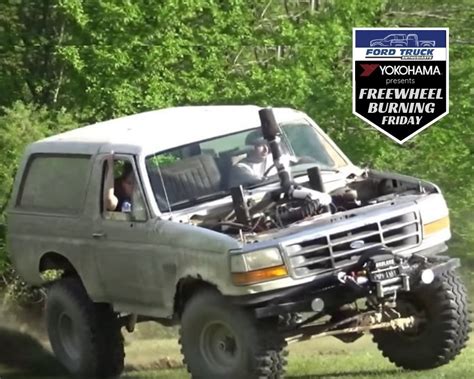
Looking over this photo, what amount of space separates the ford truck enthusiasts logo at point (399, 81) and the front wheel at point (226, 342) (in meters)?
13.9

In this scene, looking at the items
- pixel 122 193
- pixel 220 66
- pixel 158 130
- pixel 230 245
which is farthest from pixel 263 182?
pixel 220 66

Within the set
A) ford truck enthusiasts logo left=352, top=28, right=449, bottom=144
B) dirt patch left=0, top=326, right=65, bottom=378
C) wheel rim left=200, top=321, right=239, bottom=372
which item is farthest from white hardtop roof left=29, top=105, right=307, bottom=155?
ford truck enthusiasts logo left=352, top=28, right=449, bottom=144

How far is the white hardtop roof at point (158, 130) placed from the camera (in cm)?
1028

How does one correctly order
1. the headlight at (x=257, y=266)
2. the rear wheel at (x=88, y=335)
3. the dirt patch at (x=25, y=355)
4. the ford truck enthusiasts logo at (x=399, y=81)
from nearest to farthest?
the headlight at (x=257, y=266) < the rear wheel at (x=88, y=335) < the dirt patch at (x=25, y=355) < the ford truck enthusiasts logo at (x=399, y=81)

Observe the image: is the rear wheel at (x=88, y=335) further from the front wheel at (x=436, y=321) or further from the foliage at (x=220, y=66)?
the foliage at (x=220, y=66)

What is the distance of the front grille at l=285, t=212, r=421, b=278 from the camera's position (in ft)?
28.7

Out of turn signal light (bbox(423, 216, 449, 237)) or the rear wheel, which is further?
the rear wheel

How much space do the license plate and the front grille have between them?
0.26m

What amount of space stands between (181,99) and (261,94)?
1.57 meters

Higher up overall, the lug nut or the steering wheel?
the steering wheel

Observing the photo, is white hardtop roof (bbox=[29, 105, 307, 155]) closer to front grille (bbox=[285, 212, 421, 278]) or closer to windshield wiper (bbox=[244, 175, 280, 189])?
windshield wiper (bbox=[244, 175, 280, 189])

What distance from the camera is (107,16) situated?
70.2 feet

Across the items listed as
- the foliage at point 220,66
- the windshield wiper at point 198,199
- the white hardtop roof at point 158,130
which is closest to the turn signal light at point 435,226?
the windshield wiper at point 198,199

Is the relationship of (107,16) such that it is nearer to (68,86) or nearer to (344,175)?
(68,86)
